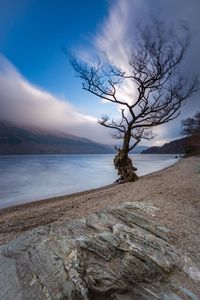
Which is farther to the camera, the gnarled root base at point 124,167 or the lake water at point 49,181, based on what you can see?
the lake water at point 49,181

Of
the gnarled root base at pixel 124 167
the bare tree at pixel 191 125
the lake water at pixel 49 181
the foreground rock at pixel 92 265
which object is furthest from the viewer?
the bare tree at pixel 191 125

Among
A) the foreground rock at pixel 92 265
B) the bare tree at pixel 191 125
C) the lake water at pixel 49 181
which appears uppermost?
the bare tree at pixel 191 125

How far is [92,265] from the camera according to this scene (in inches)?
120

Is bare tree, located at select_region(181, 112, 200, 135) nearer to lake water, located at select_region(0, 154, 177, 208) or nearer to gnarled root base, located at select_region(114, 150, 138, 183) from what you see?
lake water, located at select_region(0, 154, 177, 208)

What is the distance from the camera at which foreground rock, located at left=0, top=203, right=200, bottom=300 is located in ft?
8.95

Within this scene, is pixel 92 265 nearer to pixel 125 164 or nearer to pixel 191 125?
pixel 125 164

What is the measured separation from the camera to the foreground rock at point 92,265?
107 inches

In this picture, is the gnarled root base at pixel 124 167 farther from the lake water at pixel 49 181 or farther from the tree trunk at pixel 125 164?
the lake water at pixel 49 181

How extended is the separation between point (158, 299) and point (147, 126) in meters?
13.1

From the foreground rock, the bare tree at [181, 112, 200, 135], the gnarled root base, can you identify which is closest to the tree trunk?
the gnarled root base

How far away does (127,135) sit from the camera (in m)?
14.7

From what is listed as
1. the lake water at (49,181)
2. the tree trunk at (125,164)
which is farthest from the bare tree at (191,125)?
the tree trunk at (125,164)

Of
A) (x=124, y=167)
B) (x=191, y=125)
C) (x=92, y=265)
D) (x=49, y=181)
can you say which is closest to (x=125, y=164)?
(x=124, y=167)

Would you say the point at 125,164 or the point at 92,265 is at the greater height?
the point at 125,164
